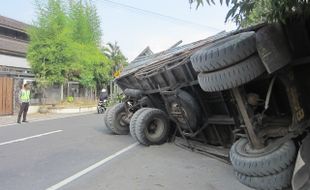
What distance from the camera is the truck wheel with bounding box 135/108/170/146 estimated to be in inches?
383

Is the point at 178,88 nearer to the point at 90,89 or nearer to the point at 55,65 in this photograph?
the point at 55,65

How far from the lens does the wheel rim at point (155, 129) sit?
9.95 meters

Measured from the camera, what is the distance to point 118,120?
12.5m

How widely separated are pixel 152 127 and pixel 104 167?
294 cm

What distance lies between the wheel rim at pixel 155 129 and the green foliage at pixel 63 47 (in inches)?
695

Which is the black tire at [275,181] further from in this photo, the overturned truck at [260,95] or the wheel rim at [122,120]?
the wheel rim at [122,120]

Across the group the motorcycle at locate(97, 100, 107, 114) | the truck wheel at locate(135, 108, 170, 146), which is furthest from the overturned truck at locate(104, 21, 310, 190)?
the motorcycle at locate(97, 100, 107, 114)

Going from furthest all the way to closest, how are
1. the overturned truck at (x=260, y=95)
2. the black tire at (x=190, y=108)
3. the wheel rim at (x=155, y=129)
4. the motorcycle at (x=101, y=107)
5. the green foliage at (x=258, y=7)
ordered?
the motorcycle at (x=101, y=107), the wheel rim at (x=155, y=129), the black tire at (x=190, y=108), the overturned truck at (x=260, y=95), the green foliage at (x=258, y=7)

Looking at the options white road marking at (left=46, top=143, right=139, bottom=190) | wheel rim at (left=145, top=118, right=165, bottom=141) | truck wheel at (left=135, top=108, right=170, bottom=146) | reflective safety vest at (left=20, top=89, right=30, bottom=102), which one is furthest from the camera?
reflective safety vest at (left=20, top=89, right=30, bottom=102)

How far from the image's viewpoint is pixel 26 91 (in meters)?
18.2

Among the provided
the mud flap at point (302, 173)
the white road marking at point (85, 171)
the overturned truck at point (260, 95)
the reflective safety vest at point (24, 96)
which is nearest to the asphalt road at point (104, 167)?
the white road marking at point (85, 171)

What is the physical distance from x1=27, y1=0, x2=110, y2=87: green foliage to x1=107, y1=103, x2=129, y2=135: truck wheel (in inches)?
591

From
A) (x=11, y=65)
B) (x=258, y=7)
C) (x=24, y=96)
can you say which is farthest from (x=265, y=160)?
(x=11, y=65)

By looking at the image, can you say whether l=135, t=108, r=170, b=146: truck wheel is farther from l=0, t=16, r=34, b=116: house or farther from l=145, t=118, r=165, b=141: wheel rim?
l=0, t=16, r=34, b=116: house
